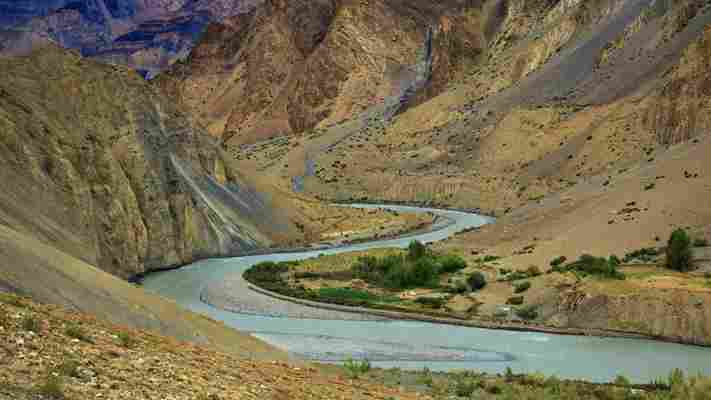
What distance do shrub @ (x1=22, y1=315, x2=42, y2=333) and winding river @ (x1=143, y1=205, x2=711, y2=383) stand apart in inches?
690

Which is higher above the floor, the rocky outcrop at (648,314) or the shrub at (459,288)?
the shrub at (459,288)

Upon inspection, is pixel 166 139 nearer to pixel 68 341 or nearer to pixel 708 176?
pixel 708 176

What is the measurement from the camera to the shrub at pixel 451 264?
1956 inches

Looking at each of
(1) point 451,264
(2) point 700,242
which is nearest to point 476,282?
(1) point 451,264

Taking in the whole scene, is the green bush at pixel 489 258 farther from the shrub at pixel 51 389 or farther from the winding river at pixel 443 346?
the shrub at pixel 51 389

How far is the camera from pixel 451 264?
164ft

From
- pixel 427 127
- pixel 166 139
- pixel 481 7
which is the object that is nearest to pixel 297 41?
pixel 481 7

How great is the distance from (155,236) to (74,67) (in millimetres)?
12386

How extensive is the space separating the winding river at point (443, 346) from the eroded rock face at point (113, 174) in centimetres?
662

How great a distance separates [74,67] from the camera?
185ft

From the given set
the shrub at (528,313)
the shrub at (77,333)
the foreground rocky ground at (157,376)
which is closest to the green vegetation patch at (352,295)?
the shrub at (528,313)

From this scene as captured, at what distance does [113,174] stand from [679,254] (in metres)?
31.1

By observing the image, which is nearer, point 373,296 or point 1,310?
point 1,310

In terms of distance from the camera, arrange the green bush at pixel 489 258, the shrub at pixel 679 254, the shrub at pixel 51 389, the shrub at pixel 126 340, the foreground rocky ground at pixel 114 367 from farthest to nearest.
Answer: the green bush at pixel 489 258
the shrub at pixel 679 254
the shrub at pixel 126 340
the foreground rocky ground at pixel 114 367
the shrub at pixel 51 389
